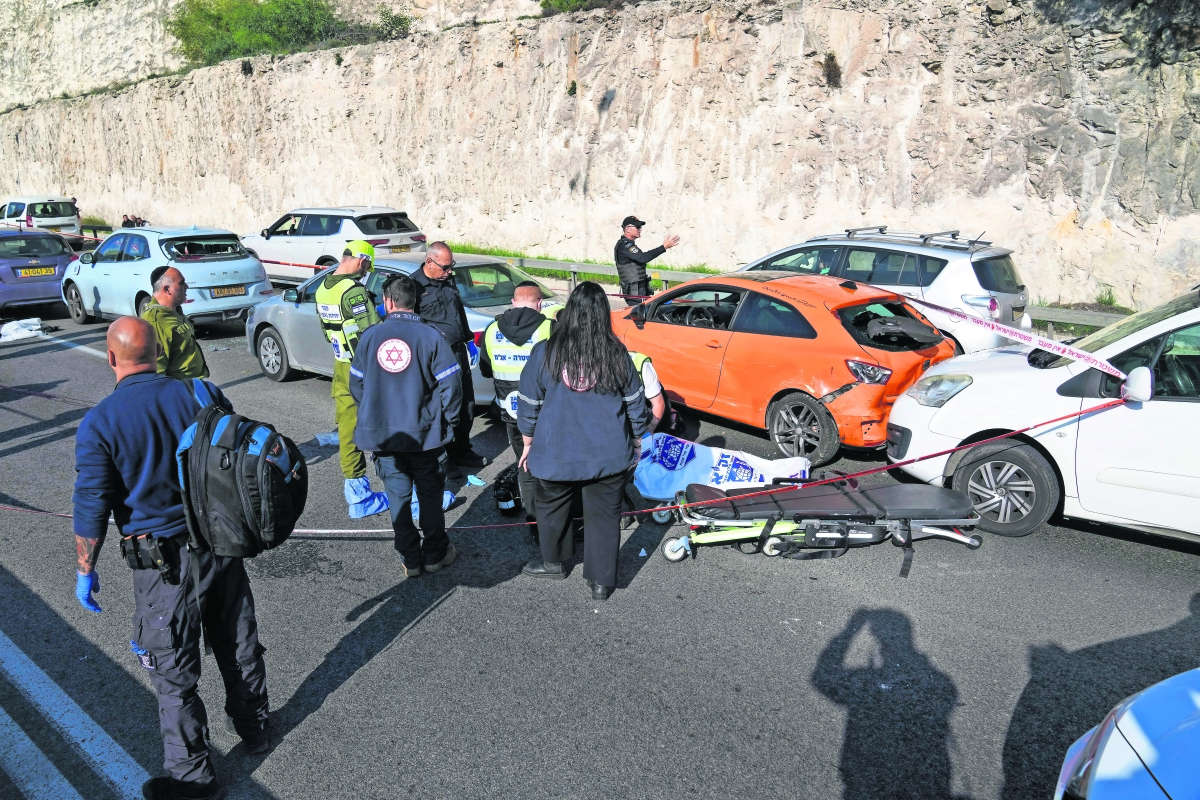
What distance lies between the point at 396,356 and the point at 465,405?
62.5 inches

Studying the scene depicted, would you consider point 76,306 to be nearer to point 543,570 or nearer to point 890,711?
point 543,570

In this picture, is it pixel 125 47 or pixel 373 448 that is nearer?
pixel 373 448

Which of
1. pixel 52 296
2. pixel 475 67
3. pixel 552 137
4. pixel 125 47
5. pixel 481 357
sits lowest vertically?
pixel 52 296

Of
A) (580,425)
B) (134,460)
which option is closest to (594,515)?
(580,425)

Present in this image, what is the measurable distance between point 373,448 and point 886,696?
304 centimetres

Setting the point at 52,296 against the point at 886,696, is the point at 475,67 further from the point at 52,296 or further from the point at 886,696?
the point at 886,696

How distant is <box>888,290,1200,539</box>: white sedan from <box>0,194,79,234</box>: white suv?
1103 inches

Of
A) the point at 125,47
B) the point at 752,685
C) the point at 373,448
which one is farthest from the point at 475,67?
the point at 125,47

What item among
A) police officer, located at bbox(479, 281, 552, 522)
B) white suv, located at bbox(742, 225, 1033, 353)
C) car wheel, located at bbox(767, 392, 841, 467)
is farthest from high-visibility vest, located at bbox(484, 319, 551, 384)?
white suv, located at bbox(742, 225, 1033, 353)

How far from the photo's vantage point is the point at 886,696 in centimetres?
398

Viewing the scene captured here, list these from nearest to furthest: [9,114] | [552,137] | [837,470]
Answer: [837,470]
[552,137]
[9,114]

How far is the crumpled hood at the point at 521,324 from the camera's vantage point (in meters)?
5.86

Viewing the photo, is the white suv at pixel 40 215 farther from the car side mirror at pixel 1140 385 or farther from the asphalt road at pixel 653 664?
the car side mirror at pixel 1140 385

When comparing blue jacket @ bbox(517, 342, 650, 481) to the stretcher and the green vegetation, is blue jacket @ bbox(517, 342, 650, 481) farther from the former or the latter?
the green vegetation
